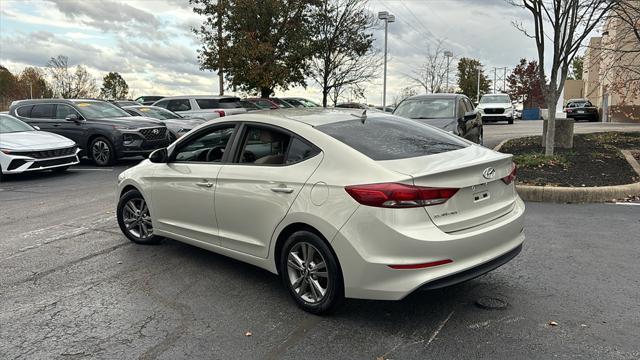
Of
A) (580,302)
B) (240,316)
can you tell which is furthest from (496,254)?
(240,316)

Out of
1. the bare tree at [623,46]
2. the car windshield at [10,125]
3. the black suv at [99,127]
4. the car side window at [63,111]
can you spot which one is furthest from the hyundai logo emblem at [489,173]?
the car side window at [63,111]

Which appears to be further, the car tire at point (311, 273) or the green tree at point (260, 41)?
the green tree at point (260, 41)

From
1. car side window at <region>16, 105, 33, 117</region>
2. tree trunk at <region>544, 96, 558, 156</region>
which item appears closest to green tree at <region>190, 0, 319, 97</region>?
car side window at <region>16, 105, 33, 117</region>

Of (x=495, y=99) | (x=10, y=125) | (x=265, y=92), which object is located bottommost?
(x=10, y=125)

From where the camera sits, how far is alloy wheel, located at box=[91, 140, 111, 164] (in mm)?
13242

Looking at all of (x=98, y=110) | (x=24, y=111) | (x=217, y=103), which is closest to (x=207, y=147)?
(x=98, y=110)

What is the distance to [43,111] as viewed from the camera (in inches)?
569

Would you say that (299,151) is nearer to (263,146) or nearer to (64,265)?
(263,146)

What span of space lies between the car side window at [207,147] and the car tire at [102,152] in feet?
28.3

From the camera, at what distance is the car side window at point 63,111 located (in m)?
14.0

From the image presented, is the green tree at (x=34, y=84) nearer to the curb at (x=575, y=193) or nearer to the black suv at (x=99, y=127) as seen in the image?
the black suv at (x=99, y=127)

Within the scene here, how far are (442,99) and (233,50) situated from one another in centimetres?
1597

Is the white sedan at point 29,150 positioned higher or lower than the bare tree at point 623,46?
lower

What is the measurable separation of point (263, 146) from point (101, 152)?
1013 cm
